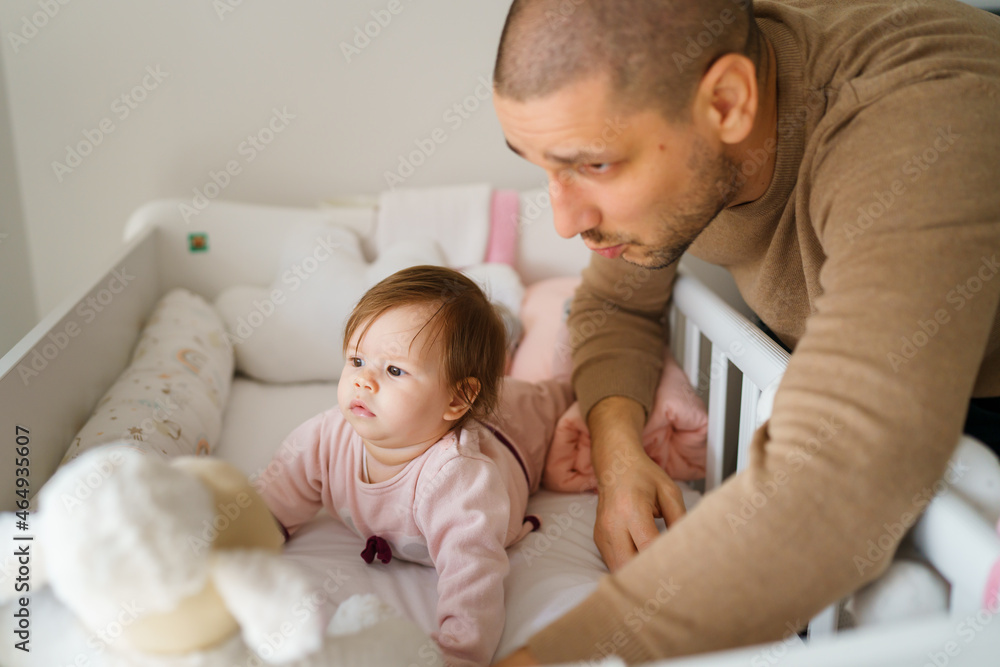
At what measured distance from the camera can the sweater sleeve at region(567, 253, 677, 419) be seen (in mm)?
1144

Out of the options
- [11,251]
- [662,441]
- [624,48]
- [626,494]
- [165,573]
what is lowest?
[662,441]

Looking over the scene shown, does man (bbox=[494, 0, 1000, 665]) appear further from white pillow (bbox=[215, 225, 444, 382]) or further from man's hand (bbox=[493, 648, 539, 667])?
white pillow (bbox=[215, 225, 444, 382])

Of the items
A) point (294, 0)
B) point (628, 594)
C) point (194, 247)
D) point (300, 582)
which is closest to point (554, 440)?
point (628, 594)

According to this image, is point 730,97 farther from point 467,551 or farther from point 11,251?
point 11,251

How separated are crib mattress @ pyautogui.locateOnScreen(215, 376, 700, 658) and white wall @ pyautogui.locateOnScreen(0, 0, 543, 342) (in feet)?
2.56

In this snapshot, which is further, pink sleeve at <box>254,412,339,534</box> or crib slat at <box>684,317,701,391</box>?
crib slat at <box>684,317,701,391</box>

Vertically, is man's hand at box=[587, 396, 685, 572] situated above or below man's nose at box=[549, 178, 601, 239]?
below

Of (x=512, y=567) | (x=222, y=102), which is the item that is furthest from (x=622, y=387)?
(x=222, y=102)

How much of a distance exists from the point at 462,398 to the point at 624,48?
470 millimetres

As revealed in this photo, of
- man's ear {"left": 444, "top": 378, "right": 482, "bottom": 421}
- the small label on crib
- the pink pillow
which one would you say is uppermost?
the small label on crib

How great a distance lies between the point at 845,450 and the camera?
543 mm

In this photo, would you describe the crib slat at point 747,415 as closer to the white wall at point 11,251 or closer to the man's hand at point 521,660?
the man's hand at point 521,660

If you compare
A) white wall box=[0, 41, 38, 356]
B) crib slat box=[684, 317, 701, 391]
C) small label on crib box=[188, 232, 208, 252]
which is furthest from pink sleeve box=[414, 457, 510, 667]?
white wall box=[0, 41, 38, 356]

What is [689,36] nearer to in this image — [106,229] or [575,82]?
[575,82]
